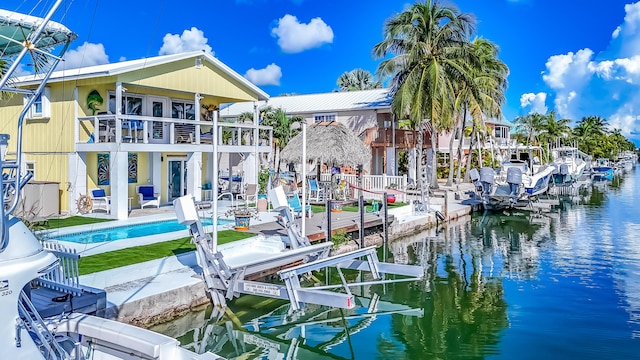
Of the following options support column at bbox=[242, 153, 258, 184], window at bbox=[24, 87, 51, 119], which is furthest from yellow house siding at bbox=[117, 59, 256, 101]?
window at bbox=[24, 87, 51, 119]

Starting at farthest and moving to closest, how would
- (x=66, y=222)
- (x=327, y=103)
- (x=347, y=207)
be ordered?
(x=327, y=103)
(x=347, y=207)
(x=66, y=222)

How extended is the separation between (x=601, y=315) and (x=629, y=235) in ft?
41.5

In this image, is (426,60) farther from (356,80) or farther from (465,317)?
(356,80)

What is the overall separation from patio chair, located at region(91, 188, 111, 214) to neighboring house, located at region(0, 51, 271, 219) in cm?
36

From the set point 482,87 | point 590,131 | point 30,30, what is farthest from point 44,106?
point 590,131

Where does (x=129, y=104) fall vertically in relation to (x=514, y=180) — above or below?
above

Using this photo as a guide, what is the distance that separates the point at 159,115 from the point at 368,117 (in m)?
18.5

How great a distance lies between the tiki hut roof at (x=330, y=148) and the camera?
23.2 meters

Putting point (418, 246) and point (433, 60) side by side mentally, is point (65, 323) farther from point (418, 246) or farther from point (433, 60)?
point (433, 60)

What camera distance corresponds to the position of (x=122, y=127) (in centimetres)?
1966

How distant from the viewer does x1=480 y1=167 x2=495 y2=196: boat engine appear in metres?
28.5

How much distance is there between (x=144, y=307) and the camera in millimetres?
8922

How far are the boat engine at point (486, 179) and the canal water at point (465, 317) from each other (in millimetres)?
10677

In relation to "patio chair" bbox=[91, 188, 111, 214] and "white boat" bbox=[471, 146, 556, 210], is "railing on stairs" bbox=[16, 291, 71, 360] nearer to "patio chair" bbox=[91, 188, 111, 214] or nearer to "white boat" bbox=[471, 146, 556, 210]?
"patio chair" bbox=[91, 188, 111, 214]
